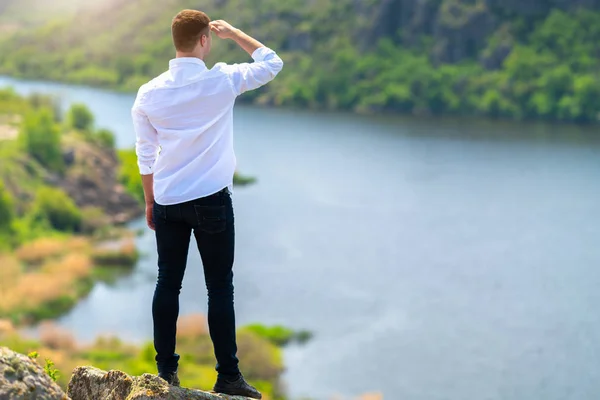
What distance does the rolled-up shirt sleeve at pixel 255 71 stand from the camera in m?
5.58

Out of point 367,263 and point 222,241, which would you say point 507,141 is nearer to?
point 367,263

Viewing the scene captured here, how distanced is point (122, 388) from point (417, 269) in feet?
146

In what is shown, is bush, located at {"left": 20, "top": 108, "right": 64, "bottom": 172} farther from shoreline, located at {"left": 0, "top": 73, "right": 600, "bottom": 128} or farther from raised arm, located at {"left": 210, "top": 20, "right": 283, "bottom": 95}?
raised arm, located at {"left": 210, "top": 20, "right": 283, "bottom": 95}

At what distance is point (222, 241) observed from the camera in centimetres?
558

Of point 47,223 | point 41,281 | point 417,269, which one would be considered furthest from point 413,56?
point 41,281

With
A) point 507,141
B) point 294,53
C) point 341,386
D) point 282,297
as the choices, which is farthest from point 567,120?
point 341,386

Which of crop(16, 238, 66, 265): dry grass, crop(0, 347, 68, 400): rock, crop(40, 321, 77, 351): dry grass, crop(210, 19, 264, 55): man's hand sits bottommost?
crop(16, 238, 66, 265): dry grass

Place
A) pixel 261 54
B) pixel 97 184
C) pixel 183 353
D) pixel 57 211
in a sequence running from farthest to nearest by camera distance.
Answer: pixel 97 184 < pixel 57 211 < pixel 183 353 < pixel 261 54

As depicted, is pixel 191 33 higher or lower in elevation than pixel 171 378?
higher

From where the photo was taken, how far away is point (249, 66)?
5.64 meters

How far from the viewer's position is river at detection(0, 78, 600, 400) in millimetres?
36844

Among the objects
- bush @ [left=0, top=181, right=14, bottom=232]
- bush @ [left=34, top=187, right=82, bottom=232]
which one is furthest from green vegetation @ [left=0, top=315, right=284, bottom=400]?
bush @ [left=34, top=187, right=82, bottom=232]

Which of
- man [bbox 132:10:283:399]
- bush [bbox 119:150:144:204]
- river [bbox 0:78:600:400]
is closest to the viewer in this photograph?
man [bbox 132:10:283:399]

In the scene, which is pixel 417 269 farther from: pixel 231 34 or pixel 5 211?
pixel 231 34
